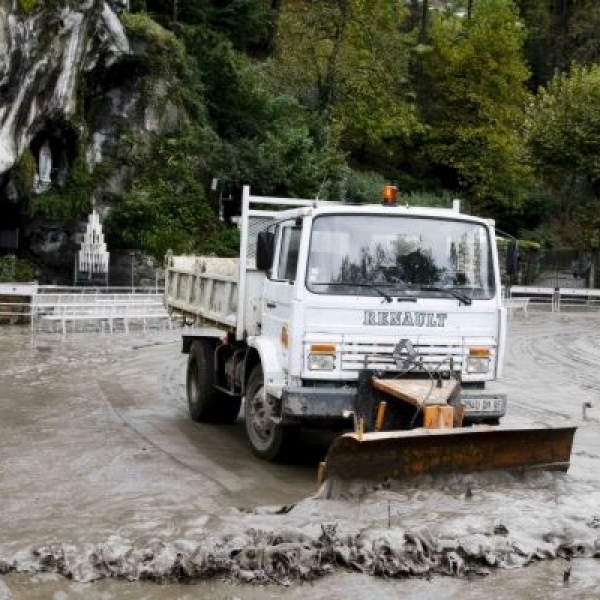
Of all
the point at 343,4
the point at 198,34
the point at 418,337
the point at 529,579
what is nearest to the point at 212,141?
the point at 198,34

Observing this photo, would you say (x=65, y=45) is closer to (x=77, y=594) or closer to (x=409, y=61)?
(x=77, y=594)

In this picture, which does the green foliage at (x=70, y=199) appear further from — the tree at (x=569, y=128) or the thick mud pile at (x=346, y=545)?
the thick mud pile at (x=346, y=545)

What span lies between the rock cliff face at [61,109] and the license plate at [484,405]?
1588cm

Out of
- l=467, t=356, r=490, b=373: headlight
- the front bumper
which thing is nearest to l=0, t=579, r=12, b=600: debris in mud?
the front bumper

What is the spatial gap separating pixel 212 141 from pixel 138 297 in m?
10.1

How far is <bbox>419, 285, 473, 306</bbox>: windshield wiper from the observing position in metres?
8.70

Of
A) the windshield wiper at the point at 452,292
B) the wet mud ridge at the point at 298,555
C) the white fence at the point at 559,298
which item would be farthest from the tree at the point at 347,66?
the wet mud ridge at the point at 298,555

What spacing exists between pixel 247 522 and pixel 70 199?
24.9 metres

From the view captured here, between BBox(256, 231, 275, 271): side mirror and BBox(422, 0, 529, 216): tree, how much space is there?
3578cm

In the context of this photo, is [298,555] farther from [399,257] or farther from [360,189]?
[360,189]

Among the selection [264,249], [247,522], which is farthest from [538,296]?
[247,522]

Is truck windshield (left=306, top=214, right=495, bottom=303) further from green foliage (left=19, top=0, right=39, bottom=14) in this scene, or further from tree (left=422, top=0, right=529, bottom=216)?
tree (left=422, top=0, right=529, bottom=216)

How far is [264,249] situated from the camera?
9.02m

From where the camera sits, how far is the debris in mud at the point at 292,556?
5.86 metres
